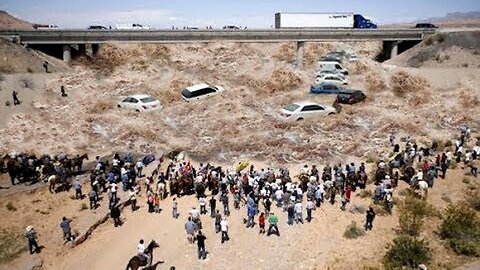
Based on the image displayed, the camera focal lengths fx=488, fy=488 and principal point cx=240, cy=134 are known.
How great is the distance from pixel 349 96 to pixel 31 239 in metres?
27.6

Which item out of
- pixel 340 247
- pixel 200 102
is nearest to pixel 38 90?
pixel 200 102

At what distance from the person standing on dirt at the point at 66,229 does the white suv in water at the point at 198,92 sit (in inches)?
802

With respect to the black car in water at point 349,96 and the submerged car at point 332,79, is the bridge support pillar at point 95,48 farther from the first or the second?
the black car in water at point 349,96

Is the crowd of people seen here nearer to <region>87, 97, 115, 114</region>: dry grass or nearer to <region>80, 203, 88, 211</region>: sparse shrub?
<region>80, 203, 88, 211</region>: sparse shrub

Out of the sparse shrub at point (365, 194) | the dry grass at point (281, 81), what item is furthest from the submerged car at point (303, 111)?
the sparse shrub at point (365, 194)

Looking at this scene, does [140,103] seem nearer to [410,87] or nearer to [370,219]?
[370,219]

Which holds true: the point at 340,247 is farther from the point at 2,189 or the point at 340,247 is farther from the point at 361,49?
the point at 361,49

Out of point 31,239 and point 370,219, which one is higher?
point 370,219

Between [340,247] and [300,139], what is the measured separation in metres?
13.9

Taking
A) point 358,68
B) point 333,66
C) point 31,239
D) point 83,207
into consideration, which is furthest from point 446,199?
point 358,68

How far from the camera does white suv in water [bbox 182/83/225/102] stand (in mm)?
41000

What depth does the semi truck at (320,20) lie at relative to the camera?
5662cm

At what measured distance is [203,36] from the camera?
167ft

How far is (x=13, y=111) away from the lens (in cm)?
3678
